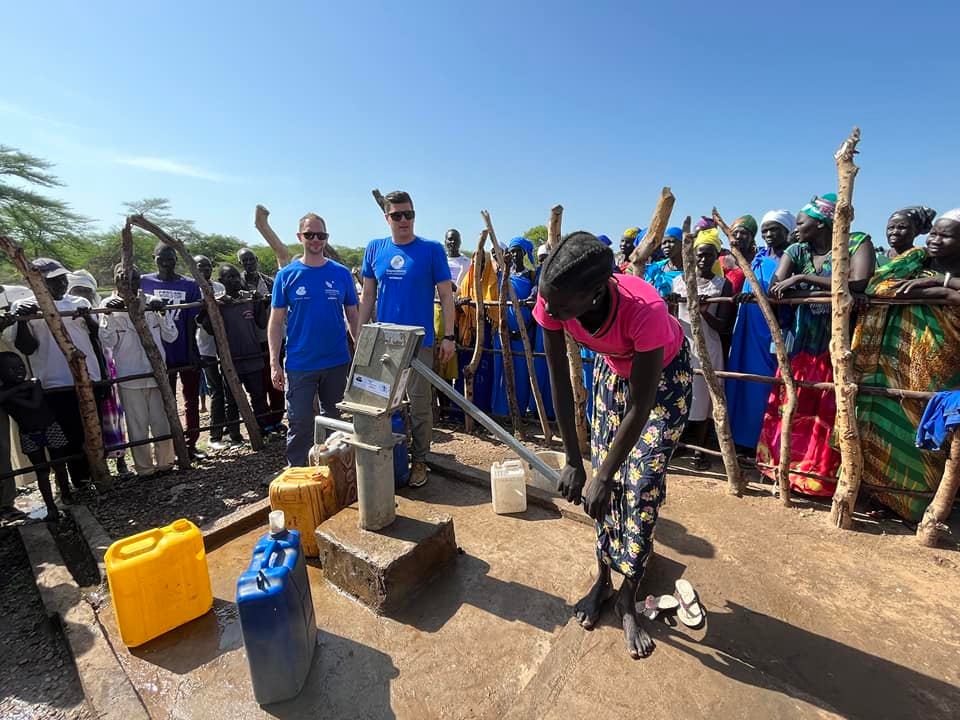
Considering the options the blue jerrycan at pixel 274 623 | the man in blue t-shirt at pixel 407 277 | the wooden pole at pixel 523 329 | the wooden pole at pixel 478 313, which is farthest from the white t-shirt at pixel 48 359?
the wooden pole at pixel 523 329

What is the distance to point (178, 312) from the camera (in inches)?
199

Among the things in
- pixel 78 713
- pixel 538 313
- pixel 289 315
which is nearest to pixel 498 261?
pixel 289 315

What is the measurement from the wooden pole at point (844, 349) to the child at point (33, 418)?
580cm

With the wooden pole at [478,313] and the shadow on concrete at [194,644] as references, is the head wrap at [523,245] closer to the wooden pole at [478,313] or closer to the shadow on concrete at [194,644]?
the wooden pole at [478,313]

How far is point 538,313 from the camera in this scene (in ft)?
6.98

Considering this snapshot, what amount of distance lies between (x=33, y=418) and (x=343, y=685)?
358cm

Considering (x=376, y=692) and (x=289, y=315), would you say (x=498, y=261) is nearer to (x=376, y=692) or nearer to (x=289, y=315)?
(x=289, y=315)

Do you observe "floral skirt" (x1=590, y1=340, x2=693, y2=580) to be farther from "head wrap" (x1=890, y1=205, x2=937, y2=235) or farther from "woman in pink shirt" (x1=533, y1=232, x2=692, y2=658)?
"head wrap" (x1=890, y1=205, x2=937, y2=235)

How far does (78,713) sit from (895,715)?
3.44 meters

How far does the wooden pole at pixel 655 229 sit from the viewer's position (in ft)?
10.5

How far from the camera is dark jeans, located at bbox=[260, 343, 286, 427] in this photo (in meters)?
5.58

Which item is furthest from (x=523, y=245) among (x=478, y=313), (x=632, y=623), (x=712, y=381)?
(x=632, y=623)

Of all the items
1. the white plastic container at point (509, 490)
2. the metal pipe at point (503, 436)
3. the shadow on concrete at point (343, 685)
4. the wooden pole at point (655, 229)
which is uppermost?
the wooden pole at point (655, 229)

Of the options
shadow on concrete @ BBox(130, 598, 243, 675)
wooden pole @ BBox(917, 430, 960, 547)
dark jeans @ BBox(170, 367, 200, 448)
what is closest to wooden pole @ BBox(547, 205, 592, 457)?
wooden pole @ BBox(917, 430, 960, 547)
